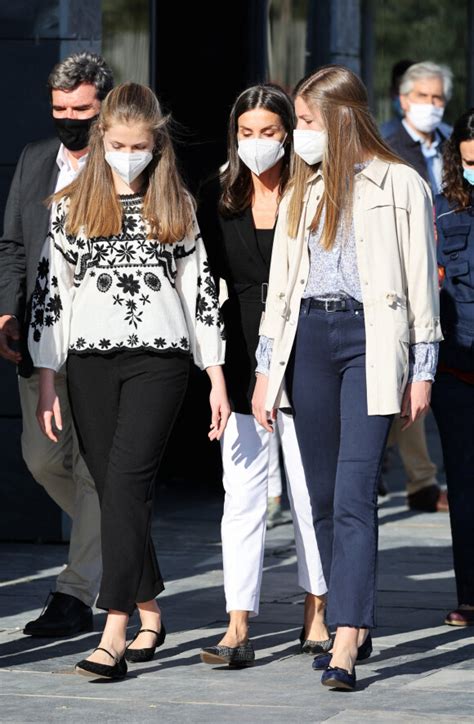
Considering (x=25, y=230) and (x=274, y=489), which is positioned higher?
(x=25, y=230)

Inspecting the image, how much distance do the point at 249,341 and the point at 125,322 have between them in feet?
1.81

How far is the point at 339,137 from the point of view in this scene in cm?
Result: 583

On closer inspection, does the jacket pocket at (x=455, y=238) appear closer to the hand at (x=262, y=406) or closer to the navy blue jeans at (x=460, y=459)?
the navy blue jeans at (x=460, y=459)

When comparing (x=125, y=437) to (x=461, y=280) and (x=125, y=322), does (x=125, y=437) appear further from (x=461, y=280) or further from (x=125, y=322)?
(x=461, y=280)

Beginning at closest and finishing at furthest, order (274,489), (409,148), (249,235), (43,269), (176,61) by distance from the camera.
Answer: (43,269) → (249,235) → (274,489) → (409,148) → (176,61)

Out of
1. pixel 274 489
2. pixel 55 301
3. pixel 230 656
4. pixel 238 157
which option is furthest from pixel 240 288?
pixel 274 489

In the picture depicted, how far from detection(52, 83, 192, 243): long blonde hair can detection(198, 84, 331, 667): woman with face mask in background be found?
0.30m

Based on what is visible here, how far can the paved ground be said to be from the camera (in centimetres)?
540

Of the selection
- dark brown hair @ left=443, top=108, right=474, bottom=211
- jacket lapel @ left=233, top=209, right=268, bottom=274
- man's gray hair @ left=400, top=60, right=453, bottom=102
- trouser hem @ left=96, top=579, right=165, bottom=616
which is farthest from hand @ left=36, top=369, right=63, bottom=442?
man's gray hair @ left=400, top=60, right=453, bottom=102

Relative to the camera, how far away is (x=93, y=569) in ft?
22.3

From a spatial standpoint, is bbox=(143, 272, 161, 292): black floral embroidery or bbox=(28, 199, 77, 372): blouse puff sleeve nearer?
bbox=(143, 272, 161, 292): black floral embroidery

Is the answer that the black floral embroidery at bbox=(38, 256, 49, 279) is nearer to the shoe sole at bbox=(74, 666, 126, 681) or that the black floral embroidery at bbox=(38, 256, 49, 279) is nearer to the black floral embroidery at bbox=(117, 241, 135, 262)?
the black floral embroidery at bbox=(117, 241, 135, 262)

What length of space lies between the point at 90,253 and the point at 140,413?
55 cm

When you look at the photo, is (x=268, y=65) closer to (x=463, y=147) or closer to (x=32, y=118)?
(x=32, y=118)
